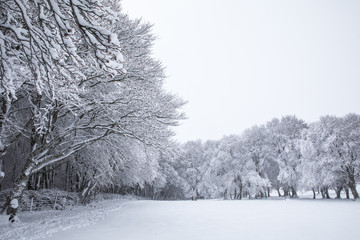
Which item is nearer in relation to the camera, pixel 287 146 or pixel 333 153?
pixel 333 153

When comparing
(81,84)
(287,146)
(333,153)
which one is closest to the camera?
(81,84)

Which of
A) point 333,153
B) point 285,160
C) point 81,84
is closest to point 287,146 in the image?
point 285,160

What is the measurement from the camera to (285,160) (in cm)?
3147

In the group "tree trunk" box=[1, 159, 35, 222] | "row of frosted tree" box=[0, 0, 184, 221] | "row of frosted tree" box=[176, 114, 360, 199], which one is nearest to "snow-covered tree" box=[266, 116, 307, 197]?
"row of frosted tree" box=[176, 114, 360, 199]

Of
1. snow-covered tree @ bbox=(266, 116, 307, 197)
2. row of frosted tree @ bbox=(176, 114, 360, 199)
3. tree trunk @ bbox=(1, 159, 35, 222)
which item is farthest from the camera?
snow-covered tree @ bbox=(266, 116, 307, 197)

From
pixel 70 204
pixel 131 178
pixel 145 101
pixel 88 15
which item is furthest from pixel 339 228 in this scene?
pixel 131 178

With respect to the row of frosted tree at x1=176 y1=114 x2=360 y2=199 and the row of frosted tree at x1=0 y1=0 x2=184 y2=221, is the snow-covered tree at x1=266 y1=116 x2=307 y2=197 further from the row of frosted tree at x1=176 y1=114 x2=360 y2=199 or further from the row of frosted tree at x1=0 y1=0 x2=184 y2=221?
the row of frosted tree at x1=0 y1=0 x2=184 y2=221

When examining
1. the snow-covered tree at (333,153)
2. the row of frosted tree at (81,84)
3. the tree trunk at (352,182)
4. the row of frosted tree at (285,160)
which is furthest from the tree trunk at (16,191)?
the tree trunk at (352,182)

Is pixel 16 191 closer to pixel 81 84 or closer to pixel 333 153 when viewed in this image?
pixel 81 84

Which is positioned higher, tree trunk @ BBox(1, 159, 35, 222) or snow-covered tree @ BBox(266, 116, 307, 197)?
snow-covered tree @ BBox(266, 116, 307, 197)

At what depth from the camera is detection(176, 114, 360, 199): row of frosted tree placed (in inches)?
886

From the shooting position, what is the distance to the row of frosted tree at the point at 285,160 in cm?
2250

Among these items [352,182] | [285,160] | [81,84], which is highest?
[81,84]

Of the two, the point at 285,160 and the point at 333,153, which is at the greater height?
the point at 333,153
